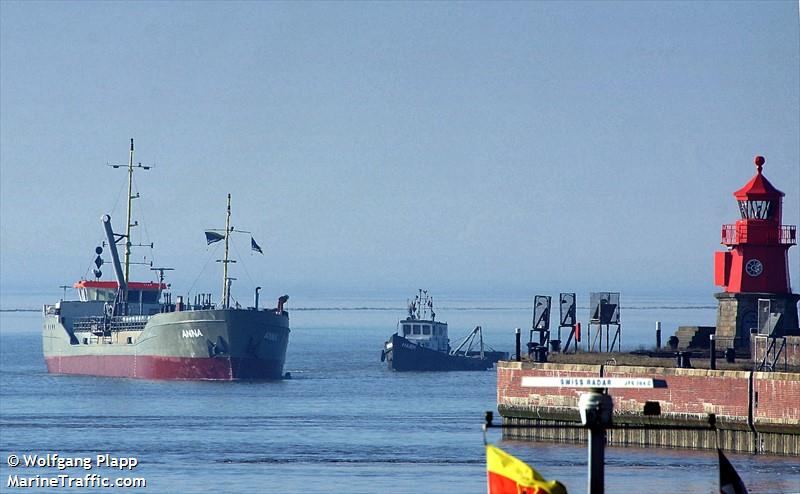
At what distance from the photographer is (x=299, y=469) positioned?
140 ft

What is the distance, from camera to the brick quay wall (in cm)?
4272

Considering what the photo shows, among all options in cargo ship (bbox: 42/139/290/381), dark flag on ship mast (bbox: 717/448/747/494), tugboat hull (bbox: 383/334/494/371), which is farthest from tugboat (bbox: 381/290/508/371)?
dark flag on ship mast (bbox: 717/448/747/494)

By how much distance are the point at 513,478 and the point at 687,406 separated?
33.6 metres

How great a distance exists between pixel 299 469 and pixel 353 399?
35.1 m

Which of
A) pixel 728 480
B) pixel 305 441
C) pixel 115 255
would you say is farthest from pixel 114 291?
pixel 728 480

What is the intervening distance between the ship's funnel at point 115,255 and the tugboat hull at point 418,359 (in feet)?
65.7

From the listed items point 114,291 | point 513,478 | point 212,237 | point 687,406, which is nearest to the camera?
point 513,478

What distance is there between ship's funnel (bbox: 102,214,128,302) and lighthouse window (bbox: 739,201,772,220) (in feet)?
206

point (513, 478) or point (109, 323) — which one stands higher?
point (109, 323)

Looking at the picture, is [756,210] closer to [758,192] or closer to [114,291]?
[758,192]

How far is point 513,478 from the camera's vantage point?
12.8 meters

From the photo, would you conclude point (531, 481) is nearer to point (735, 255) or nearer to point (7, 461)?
point (7, 461)

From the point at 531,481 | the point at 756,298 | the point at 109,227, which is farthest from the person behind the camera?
the point at 109,227

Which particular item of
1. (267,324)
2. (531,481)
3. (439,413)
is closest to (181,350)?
(267,324)
